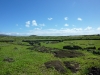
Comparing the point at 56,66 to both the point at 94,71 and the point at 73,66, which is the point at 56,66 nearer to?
the point at 73,66

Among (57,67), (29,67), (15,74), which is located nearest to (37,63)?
(29,67)

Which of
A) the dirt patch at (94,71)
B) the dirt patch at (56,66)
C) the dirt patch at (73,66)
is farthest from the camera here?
the dirt patch at (73,66)

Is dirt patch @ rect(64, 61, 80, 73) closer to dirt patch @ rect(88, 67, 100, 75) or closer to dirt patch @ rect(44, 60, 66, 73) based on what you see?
dirt patch @ rect(44, 60, 66, 73)

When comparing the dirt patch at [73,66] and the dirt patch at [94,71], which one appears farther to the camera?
the dirt patch at [73,66]

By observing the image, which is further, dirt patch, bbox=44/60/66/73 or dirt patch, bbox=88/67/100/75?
dirt patch, bbox=44/60/66/73

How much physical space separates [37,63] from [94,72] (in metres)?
13.6

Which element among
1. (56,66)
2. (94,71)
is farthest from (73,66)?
(94,71)

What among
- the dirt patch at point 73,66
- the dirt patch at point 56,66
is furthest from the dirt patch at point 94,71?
the dirt patch at point 56,66

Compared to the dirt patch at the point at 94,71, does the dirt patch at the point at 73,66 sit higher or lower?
higher

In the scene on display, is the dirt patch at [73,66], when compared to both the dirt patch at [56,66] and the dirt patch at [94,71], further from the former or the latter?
the dirt patch at [94,71]

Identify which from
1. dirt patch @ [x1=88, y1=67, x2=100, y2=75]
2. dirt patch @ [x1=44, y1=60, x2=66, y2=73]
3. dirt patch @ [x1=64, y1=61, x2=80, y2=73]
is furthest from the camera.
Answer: dirt patch @ [x1=64, y1=61, x2=80, y2=73]

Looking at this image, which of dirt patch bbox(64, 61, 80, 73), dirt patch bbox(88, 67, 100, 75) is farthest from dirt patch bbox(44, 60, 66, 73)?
dirt patch bbox(88, 67, 100, 75)

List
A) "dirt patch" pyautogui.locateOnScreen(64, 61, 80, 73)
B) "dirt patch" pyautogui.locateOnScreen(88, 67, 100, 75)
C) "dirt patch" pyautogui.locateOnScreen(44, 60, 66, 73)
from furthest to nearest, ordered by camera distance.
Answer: "dirt patch" pyautogui.locateOnScreen(64, 61, 80, 73), "dirt patch" pyautogui.locateOnScreen(44, 60, 66, 73), "dirt patch" pyautogui.locateOnScreen(88, 67, 100, 75)

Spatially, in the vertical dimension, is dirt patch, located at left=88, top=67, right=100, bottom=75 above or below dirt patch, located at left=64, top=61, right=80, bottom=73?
below
